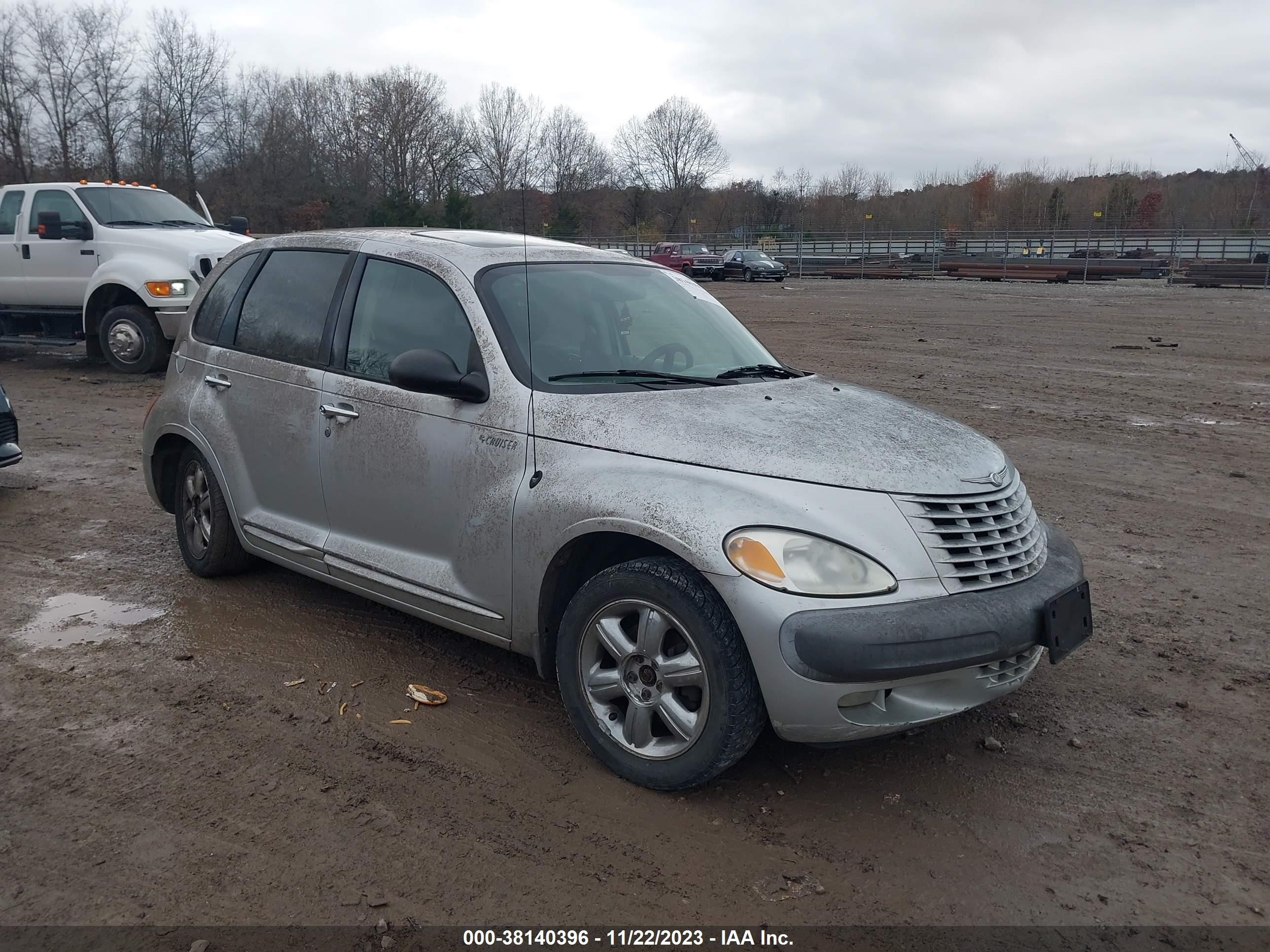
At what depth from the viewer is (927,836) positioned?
125 inches

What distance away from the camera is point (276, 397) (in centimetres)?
470

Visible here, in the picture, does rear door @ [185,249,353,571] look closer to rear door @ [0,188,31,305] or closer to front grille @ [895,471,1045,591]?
front grille @ [895,471,1045,591]

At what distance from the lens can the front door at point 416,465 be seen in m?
3.80

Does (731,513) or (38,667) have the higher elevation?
(731,513)

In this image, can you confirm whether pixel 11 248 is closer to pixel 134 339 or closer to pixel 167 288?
pixel 134 339

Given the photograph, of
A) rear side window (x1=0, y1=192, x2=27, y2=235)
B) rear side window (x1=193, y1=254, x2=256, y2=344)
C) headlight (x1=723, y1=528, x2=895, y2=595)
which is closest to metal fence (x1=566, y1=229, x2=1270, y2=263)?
rear side window (x1=0, y1=192, x2=27, y2=235)

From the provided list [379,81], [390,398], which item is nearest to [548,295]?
[390,398]

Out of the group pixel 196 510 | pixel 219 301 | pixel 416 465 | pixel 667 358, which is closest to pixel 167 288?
pixel 219 301

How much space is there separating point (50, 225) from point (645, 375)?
1159 centimetres

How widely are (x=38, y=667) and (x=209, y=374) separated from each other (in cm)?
160

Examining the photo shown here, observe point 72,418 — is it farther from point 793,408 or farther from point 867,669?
point 867,669

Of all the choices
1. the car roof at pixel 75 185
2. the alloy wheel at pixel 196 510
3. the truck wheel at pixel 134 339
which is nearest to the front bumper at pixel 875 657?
the alloy wheel at pixel 196 510

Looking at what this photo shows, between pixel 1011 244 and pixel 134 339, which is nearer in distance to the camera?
pixel 134 339

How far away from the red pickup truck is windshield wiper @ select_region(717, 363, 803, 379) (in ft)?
128
